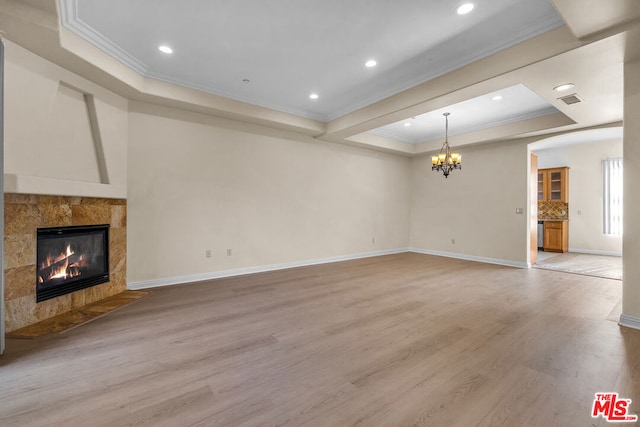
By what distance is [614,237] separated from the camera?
23.7ft

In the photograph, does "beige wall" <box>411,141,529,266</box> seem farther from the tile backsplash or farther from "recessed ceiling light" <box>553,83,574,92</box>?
the tile backsplash

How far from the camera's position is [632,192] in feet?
9.82

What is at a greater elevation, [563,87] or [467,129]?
[467,129]

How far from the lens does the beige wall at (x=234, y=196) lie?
4309 millimetres

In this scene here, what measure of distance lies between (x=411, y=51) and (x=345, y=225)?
4205 mm

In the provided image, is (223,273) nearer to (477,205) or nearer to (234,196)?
(234,196)

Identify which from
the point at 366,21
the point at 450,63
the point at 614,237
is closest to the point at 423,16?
the point at 366,21

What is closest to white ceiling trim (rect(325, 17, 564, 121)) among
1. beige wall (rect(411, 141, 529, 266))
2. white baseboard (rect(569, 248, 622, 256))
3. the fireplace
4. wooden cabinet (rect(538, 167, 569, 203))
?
beige wall (rect(411, 141, 529, 266))

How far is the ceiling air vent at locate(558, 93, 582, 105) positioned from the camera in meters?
3.83

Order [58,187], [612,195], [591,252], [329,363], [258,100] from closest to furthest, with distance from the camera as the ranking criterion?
[329,363]
[58,187]
[258,100]
[612,195]
[591,252]

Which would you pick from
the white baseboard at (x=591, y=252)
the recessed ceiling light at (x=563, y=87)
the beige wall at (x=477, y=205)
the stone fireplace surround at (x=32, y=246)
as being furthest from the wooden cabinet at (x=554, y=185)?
the stone fireplace surround at (x=32, y=246)

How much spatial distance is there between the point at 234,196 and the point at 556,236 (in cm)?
893

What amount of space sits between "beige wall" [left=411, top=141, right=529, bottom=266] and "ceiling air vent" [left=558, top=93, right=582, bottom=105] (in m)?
2.12

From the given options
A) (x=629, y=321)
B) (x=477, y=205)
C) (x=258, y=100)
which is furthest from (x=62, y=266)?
(x=477, y=205)
